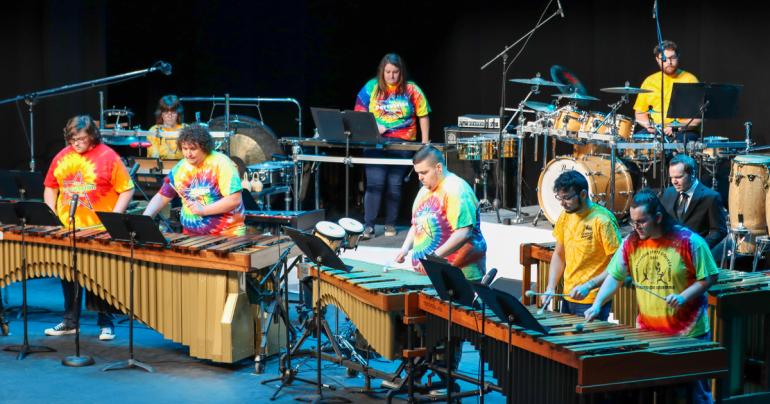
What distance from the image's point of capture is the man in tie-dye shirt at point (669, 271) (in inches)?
224

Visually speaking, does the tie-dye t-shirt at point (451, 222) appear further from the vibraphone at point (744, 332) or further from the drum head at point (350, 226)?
the vibraphone at point (744, 332)

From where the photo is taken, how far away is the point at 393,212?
11469 millimetres

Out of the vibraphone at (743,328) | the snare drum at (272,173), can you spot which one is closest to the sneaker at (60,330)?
the snare drum at (272,173)

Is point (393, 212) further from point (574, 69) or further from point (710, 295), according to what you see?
point (710, 295)

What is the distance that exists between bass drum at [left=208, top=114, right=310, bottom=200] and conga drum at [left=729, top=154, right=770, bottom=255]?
16.5ft

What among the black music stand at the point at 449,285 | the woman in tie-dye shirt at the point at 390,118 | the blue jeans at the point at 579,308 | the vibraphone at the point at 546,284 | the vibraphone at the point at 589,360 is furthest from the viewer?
the woman in tie-dye shirt at the point at 390,118

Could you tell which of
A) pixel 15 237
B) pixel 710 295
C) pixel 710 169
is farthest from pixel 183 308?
pixel 710 169

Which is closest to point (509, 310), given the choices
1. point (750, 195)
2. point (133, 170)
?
point (750, 195)

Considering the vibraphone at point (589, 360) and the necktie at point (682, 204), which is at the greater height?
the necktie at point (682, 204)

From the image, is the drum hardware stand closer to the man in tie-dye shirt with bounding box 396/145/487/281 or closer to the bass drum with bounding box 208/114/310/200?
the man in tie-dye shirt with bounding box 396/145/487/281

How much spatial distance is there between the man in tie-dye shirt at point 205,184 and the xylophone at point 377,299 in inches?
46.5

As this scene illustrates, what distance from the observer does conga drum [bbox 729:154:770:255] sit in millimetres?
9633

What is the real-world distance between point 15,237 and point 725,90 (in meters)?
5.66

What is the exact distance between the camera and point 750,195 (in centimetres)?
969
